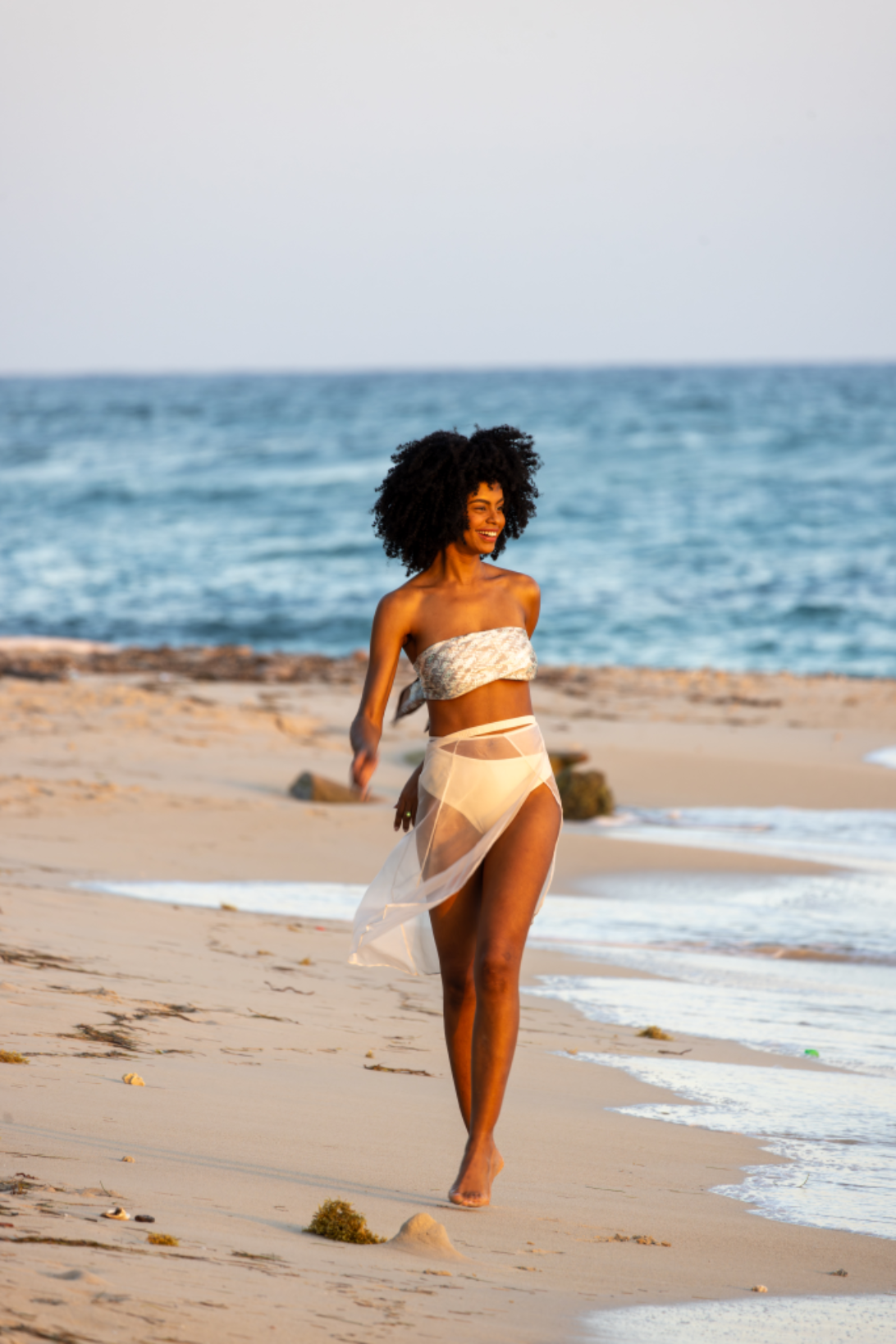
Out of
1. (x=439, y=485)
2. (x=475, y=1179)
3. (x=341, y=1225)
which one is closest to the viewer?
(x=341, y=1225)

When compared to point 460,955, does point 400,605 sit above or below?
above

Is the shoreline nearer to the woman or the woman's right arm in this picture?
the woman

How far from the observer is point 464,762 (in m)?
3.87

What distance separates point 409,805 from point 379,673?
1.29ft

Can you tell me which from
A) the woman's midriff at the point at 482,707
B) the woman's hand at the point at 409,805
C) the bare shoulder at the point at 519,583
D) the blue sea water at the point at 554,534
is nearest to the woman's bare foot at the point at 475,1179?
the woman's hand at the point at 409,805

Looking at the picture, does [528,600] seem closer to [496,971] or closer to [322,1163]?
[496,971]

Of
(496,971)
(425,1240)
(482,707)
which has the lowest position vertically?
(425,1240)

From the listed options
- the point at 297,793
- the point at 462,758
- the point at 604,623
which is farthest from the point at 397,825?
the point at 604,623

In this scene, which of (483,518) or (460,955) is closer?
(460,955)

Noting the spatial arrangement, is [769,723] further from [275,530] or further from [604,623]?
[275,530]

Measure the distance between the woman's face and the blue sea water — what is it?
15.3 metres

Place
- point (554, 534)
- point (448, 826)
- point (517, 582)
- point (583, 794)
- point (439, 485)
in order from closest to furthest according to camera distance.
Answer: point (448, 826)
point (439, 485)
point (517, 582)
point (583, 794)
point (554, 534)

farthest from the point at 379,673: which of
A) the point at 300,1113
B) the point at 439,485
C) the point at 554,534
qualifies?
the point at 554,534

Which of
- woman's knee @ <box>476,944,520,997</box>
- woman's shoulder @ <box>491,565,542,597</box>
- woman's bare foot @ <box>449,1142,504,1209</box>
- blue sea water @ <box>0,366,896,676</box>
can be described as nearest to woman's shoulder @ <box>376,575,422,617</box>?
woman's shoulder @ <box>491,565,542,597</box>
